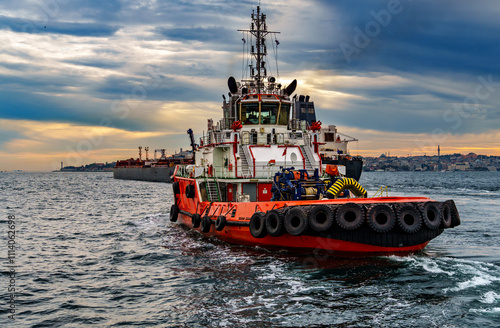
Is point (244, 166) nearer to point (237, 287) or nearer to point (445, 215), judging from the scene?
point (237, 287)

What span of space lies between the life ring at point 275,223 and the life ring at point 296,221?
0.86ft

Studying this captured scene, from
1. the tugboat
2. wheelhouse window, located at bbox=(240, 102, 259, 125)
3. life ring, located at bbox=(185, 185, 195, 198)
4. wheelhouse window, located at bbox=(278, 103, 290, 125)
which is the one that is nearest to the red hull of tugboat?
Answer: the tugboat

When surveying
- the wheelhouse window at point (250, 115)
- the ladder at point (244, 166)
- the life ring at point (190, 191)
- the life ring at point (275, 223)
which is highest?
the wheelhouse window at point (250, 115)

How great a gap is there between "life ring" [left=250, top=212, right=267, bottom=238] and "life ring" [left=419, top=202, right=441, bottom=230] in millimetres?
5080

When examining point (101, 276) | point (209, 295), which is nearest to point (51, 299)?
point (101, 276)

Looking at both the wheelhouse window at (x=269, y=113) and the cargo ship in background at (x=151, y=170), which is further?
the cargo ship in background at (x=151, y=170)

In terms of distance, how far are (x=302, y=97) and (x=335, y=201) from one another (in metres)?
81.5

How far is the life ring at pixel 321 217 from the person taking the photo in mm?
12824

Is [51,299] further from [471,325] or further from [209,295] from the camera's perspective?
[471,325]

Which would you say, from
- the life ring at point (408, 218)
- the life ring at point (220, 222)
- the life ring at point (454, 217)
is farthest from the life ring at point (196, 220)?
the life ring at point (454, 217)

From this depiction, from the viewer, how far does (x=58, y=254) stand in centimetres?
1656

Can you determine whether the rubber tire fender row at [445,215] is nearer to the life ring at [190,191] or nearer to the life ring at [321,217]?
the life ring at [321,217]

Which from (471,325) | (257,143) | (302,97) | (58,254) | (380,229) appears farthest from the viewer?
(302,97)

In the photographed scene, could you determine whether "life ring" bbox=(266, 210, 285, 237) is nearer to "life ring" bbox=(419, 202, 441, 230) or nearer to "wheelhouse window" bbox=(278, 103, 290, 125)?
"life ring" bbox=(419, 202, 441, 230)
